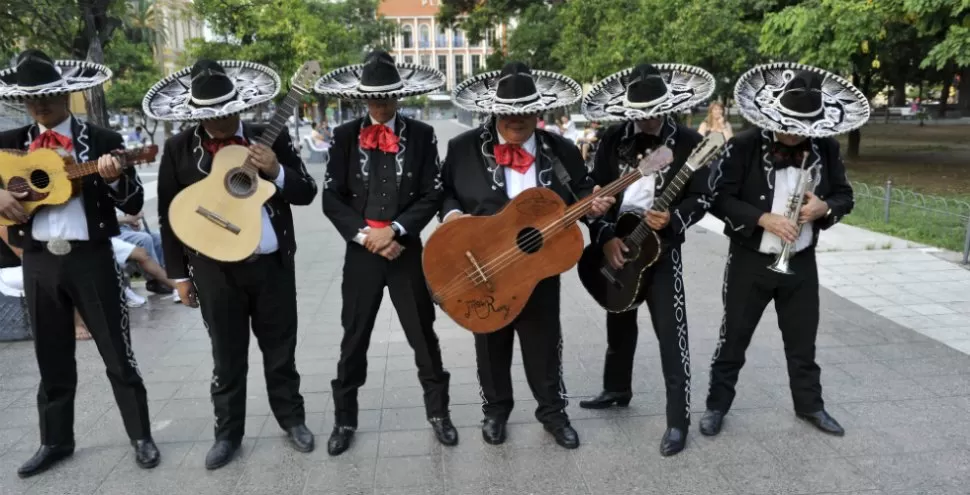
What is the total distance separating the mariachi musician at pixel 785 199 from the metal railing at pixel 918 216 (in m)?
5.45

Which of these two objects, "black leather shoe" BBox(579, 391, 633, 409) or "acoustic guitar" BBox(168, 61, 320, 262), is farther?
"black leather shoe" BBox(579, 391, 633, 409)

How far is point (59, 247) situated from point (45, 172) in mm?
389

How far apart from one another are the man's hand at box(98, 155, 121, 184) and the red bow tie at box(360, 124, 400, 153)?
1.21 m

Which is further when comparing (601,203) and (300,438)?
(300,438)

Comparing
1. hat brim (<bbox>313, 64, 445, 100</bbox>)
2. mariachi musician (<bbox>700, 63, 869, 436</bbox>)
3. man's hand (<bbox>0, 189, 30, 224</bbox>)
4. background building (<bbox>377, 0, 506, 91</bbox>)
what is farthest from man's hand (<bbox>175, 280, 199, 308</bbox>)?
background building (<bbox>377, 0, 506, 91</bbox>)

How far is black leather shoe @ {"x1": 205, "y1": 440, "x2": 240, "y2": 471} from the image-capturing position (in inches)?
155

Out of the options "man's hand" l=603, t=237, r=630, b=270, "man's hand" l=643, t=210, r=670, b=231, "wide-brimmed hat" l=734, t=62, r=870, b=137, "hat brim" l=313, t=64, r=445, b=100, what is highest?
"hat brim" l=313, t=64, r=445, b=100

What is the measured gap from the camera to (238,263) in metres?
3.77

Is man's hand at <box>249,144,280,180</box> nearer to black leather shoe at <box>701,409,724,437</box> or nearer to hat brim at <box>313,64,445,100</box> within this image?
hat brim at <box>313,64,445,100</box>

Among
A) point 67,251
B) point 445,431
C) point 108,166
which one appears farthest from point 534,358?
point 67,251

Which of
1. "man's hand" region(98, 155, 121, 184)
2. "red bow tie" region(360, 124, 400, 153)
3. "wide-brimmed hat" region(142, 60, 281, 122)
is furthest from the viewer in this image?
"red bow tie" region(360, 124, 400, 153)

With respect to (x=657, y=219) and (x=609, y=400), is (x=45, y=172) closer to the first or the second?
(x=657, y=219)

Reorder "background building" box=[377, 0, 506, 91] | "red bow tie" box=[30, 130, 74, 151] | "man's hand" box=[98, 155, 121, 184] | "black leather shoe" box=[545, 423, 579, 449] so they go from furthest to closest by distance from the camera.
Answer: "background building" box=[377, 0, 506, 91] < "black leather shoe" box=[545, 423, 579, 449] < "red bow tie" box=[30, 130, 74, 151] < "man's hand" box=[98, 155, 121, 184]

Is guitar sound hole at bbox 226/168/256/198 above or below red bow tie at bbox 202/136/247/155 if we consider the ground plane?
below
